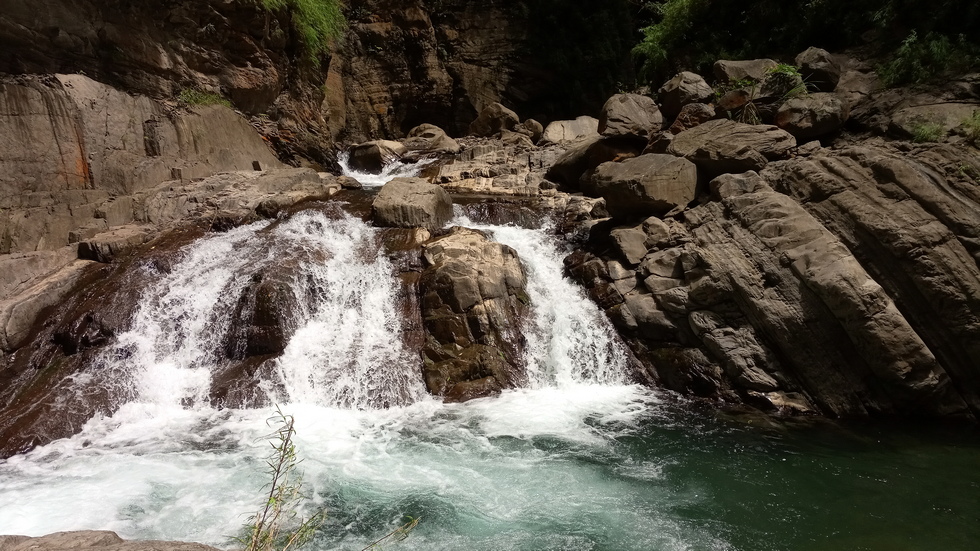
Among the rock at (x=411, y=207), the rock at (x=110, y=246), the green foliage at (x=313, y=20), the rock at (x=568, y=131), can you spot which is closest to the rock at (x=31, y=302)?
the rock at (x=110, y=246)

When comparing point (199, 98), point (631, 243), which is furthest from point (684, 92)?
point (199, 98)

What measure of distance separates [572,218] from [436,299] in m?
3.93

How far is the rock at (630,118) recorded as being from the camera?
37.5 feet

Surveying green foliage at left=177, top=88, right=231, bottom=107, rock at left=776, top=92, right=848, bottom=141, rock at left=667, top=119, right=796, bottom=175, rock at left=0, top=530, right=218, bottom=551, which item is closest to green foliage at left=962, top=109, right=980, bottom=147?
rock at left=776, top=92, right=848, bottom=141

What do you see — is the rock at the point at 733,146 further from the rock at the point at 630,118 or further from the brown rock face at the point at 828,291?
the rock at the point at 630,118

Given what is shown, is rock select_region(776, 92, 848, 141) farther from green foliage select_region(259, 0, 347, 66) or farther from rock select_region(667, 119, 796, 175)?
green foliage select_region(259, 0, 347, 66)

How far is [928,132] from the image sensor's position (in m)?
7.58

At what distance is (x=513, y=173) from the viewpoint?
1440cm

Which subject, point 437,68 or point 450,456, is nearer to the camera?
point 450,456

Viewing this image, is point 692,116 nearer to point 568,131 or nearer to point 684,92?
point 684,92

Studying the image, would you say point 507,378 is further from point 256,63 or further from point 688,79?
point 256,63

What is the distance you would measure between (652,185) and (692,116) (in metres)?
2.46

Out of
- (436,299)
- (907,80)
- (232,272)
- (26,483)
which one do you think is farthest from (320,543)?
(907,80)

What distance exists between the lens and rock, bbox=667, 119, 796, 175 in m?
8.75
